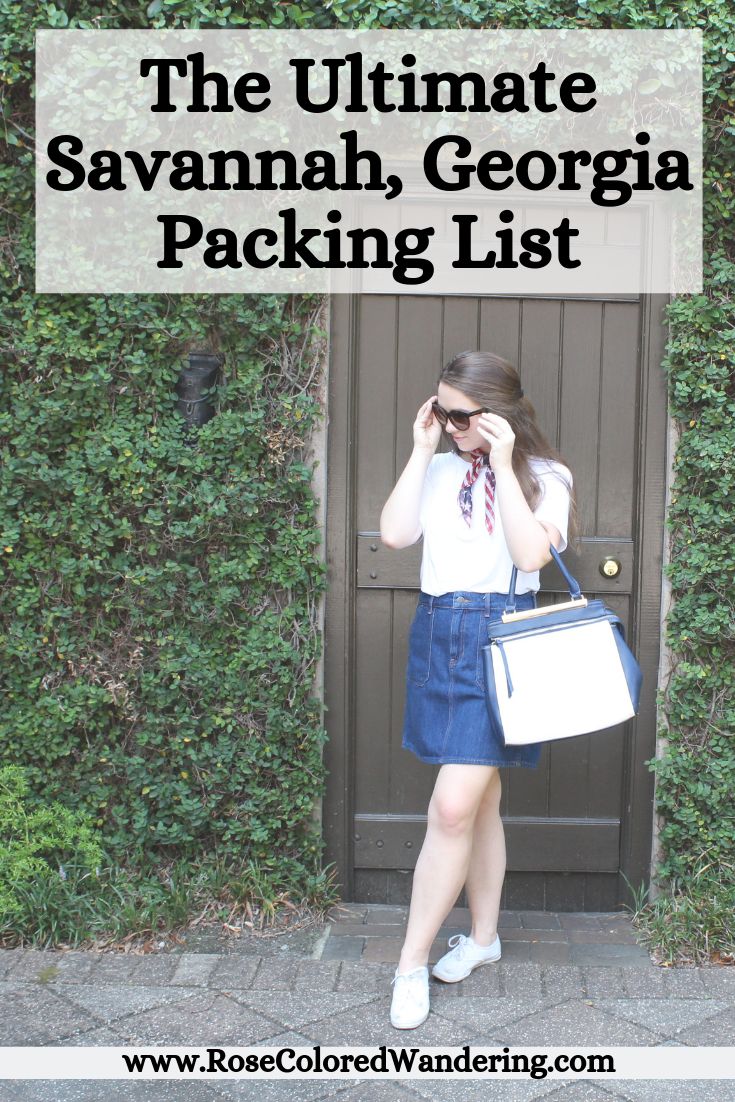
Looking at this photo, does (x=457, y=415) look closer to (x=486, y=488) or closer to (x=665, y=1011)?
(x=486, y=488)

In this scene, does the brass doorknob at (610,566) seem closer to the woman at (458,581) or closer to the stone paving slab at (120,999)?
the woman at (458,581)

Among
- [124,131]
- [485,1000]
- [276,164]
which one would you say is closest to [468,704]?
[485,1000]

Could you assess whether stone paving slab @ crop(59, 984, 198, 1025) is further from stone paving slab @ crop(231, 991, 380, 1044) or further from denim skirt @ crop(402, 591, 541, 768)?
denim skirt @ crop(402, 591, 541, 768)

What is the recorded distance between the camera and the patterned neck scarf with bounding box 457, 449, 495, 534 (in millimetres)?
3119

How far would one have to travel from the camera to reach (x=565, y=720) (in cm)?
295

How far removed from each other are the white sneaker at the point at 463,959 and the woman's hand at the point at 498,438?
5.02 ft

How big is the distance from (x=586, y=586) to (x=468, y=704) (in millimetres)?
990

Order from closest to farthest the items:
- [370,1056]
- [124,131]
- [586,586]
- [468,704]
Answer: [370,1056] → [468,704] → [124,131] → [586,586]

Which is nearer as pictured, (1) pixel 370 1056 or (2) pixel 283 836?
(1) pixel 370 1056

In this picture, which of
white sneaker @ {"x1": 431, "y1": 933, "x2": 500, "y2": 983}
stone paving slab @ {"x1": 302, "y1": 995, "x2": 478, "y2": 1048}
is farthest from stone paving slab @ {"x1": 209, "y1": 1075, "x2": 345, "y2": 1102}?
white sneaker @ {"x1": 431, "y1": 933, "x2": 500, "y2": 983}

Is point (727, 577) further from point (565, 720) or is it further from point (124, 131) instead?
point (124, 131)

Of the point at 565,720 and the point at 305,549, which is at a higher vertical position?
the point at 305,549

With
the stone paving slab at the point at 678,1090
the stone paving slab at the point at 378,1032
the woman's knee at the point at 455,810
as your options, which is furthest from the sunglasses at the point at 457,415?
the stone paving slab at the point at 678,1090

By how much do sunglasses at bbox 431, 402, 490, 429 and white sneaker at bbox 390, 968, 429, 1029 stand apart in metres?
1.58
